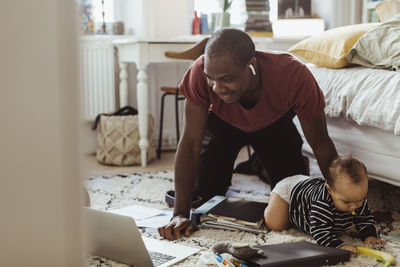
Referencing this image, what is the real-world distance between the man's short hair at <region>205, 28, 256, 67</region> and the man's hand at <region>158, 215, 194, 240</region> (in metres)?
0.53

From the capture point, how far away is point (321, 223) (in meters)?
1.52

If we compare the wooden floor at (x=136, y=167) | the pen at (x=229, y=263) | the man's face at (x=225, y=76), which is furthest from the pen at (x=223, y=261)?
the wooden floor at (x=136, y=167)

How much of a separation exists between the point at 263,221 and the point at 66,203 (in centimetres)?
141

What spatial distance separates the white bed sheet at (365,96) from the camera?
65.0 inches

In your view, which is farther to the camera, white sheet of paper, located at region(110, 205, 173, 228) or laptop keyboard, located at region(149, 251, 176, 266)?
white sheet of paper, located at region(110, 205, 173, 228)

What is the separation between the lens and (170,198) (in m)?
1.99

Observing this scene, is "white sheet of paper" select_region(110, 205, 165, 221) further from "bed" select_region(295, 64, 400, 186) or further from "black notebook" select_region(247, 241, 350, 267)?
"bed" select_region(295, 64, 400, 186)

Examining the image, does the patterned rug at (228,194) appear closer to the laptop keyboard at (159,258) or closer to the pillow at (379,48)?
the laptop keyboard at (159,258)

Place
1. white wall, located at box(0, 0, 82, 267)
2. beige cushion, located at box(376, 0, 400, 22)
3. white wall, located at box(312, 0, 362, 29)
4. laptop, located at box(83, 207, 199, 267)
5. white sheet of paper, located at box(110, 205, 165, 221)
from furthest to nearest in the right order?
white wall, located at box(312, 0, 362, 29) → beige cushion, located at box(376, 0, 400, 22) → white sheet of paper, located at box(110, 205, 165, 221) → laptop, located at box(83, 207, 199, 267) → white wall, located at box(0, 0, 82, 267)

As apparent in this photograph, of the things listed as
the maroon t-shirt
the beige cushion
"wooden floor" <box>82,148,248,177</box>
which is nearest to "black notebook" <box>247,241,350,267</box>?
the maroon t-shirt

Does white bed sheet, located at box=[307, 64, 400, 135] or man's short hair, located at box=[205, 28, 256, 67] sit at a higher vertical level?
man's short hair, located at box=[205, 28, 256, 67]

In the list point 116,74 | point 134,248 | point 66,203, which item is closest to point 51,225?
point 66,203

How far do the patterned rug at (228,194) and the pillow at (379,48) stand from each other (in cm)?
54

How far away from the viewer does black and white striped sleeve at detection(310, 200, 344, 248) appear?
1503 mm
